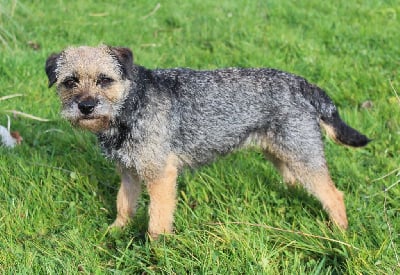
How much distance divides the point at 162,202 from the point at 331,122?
4.68 ft

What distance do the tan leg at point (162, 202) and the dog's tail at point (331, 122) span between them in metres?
1.20

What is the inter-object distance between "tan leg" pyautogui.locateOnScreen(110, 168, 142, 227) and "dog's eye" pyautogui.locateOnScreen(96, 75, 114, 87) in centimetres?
76

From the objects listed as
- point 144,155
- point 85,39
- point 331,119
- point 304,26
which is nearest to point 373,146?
point 331,119

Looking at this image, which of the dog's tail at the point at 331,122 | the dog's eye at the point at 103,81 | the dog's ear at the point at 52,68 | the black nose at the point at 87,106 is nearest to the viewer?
the black nose at the point at 87,106

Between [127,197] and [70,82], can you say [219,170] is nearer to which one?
[127,197]

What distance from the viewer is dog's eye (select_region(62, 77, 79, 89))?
10.9 ft

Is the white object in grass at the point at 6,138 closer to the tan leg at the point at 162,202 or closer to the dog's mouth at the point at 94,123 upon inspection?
the dog's mouth at the point at 94,123

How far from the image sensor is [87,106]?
10.3 feet

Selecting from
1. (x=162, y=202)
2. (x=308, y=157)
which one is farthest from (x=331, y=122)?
(x=162, y=202)

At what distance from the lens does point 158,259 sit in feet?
10.6

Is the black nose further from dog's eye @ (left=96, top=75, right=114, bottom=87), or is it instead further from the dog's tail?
the dog's tail

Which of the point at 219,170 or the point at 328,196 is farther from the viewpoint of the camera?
the point at 219,170

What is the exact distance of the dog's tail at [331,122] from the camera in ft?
12.5

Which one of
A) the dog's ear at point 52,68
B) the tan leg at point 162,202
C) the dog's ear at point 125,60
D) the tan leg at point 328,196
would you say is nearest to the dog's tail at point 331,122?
the tan leg at point 328,196
